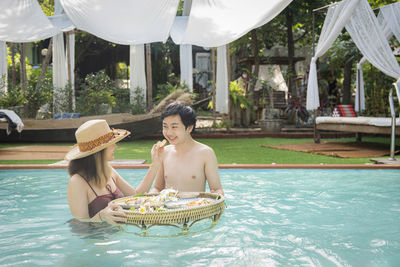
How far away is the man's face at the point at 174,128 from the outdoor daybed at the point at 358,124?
6139 millimetres

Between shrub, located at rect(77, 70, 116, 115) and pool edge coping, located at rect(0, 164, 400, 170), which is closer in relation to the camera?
pool edge coping, located at rect(0, 164, 400, 170)

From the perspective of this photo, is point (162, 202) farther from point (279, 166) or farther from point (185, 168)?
point (279, 166)

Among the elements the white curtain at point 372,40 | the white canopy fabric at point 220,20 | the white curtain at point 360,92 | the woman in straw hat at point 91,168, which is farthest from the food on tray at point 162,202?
the white curtain at point 360,92

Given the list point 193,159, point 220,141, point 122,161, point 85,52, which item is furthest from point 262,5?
point 85,52

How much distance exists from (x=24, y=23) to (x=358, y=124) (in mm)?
8698

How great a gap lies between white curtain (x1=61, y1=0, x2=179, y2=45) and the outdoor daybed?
4554 millimetres

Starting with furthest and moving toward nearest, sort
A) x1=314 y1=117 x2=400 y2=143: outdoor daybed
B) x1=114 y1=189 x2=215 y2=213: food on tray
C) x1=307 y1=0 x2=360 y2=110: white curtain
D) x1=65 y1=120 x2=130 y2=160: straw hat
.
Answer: x1=307 y1=0 x2=360 y2=110: white curtain < x1=314 y1=117 x2=400 y2=143: outdoor daybed < x1=65 y1=120 x2=130 y2=160: straw hat < x1=114 y1=189 x2=215 y2=213: food on tray

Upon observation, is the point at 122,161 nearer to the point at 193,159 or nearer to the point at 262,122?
the point at 193,159

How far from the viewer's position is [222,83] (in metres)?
12.7

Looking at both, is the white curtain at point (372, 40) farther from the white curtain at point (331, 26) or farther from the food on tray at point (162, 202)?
the food on tray at point (162, 202)

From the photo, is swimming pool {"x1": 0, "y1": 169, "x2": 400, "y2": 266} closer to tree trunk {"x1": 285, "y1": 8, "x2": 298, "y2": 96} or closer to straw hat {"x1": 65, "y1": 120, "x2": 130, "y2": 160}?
straw hat {"x1": 65, "y1": 120, "x2": 130, "y2": 160}

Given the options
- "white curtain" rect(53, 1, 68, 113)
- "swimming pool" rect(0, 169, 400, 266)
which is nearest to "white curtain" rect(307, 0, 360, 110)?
"swimming pool" rect(0, 169, 400, 266)

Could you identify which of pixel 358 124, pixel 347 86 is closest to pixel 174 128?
pixel 358 124

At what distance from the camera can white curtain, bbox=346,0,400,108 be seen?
8.27m
